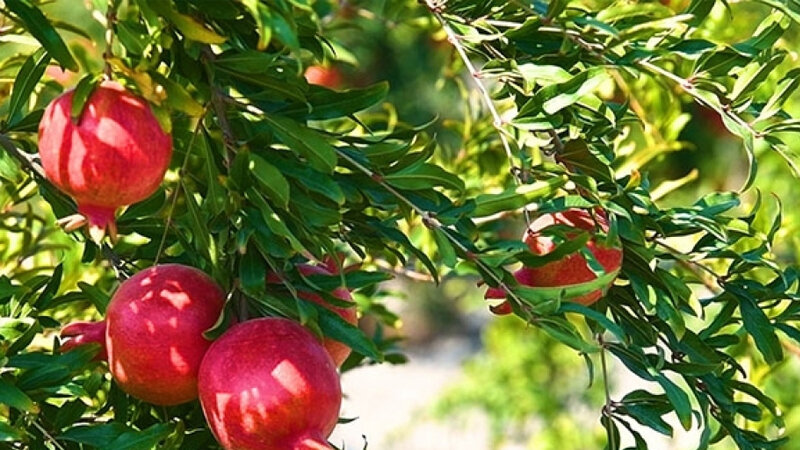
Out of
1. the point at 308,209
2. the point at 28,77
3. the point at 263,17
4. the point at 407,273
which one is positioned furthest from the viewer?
the point at 407,273

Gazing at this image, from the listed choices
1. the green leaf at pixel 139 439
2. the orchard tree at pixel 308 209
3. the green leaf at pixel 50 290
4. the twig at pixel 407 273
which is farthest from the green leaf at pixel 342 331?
the twig at pixel 407 273

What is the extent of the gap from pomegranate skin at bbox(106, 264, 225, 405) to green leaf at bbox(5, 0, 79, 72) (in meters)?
0.12

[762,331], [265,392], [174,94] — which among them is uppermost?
[174,94]

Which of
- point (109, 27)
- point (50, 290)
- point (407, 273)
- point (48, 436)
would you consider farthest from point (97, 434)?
point (407, 273)

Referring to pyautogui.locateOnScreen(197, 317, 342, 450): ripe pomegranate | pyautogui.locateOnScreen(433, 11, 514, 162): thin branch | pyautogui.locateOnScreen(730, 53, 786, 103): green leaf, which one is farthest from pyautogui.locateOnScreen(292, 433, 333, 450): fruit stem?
pyautogui.locateOnScreen(730, 53, 786, 103): green leaf

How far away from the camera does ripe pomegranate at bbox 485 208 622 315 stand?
0.73m

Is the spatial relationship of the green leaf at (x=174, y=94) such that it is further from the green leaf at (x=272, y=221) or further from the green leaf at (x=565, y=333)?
the green leaf at (x=565, y=333)

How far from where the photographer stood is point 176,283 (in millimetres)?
664

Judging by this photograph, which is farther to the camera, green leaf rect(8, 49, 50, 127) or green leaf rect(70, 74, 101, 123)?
green leaf rect(8, 49, 50, 127)

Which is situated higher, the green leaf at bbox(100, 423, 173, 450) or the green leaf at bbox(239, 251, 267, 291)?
the green leaf at bbox(239, 251, 267, 291)

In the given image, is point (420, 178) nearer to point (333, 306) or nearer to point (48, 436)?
point (333, 306)

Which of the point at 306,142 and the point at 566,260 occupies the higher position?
the point at 306,142

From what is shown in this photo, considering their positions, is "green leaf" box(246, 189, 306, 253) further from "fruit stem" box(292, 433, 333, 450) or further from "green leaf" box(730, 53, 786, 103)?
"green leaf" box(730, 53, 786, 103)

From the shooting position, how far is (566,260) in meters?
0.75
